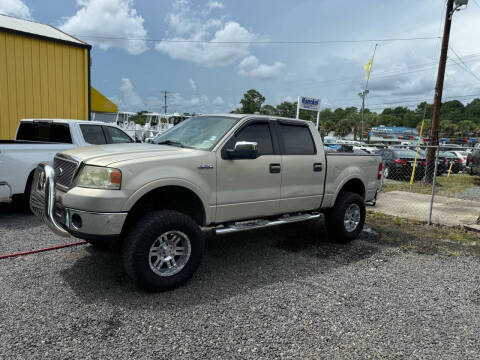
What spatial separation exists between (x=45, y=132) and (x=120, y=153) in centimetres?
484

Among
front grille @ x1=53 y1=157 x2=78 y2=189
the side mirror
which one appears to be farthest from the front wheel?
front grille @ x1=53 y1=157 x2=78 y2=189

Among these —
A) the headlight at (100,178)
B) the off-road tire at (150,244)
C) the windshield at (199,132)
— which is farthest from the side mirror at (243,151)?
the headlight at (100,178)

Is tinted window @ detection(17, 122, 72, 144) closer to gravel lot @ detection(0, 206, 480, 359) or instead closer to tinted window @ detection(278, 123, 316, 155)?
gravel lot @ detection(0, 206, 480, 359)

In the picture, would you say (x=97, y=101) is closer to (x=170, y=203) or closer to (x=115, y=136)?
(x=115, y=136)

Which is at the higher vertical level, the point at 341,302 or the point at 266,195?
the point at 266,195

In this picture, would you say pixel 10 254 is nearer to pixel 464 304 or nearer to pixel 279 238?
pixel 279 238

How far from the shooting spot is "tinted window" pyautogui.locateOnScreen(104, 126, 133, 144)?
787 centimetres

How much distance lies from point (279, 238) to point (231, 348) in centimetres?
331

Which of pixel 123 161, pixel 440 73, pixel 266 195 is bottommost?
pixel 266 195

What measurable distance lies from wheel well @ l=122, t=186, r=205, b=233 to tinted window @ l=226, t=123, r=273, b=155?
38.1 inches

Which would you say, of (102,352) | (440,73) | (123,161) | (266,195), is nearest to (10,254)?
(123,161)

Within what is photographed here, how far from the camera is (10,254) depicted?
4770 millimetres

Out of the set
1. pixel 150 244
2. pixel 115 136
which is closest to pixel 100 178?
pixel 150 244

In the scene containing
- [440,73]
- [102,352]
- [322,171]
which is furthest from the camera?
[440,73]
